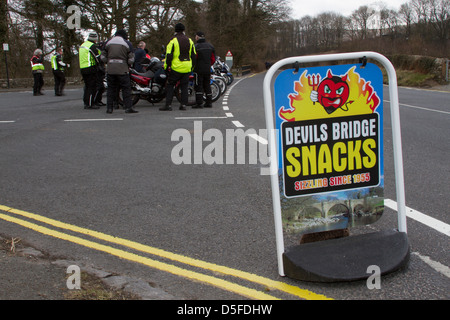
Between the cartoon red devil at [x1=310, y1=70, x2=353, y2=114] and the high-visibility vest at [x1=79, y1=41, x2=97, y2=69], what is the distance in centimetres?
1052

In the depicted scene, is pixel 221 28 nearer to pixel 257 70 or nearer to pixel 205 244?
pixel 257 70

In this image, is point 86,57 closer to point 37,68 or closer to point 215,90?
point 215,90

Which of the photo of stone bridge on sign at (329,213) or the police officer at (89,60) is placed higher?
the police officer at (89,60)

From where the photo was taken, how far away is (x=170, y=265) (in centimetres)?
338

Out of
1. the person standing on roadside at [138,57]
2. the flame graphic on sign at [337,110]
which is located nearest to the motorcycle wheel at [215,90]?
the person standing on roadside at [138,57]

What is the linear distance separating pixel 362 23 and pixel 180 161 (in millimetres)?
65209

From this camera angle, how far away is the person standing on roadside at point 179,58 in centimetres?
1175

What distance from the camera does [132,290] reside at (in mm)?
2951

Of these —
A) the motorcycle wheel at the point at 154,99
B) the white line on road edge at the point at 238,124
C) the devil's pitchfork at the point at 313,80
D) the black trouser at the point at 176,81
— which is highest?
the black trouser at the point at 176,81

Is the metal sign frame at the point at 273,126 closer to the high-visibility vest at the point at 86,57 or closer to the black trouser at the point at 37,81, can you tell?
the high-visibility vest at the point at 86,57

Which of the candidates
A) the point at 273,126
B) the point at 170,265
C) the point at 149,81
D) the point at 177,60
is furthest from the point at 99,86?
the point at 273,126

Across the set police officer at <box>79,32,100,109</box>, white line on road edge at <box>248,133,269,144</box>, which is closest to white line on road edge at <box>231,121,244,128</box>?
white line on road edge at <box>248,133,269,144</box>

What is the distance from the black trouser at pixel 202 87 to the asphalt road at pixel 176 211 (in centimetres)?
395

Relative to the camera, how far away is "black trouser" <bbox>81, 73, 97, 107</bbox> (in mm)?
12750
